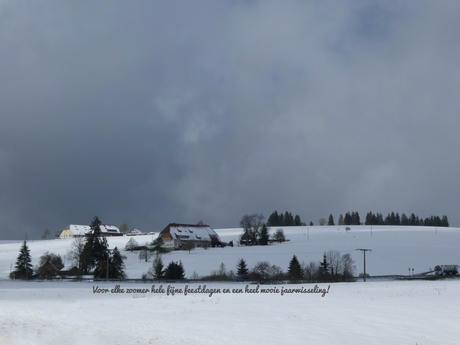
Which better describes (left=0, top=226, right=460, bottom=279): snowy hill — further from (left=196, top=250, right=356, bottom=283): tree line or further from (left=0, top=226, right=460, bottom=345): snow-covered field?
(left=0, top=226, right=460, bottom=345): snow-covered field

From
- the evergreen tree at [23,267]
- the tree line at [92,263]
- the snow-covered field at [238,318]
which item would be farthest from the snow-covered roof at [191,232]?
the snow-covered field at [238,318]

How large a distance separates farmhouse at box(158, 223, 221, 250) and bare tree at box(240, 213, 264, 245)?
8.69 metres

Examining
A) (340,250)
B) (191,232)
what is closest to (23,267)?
(340,250)

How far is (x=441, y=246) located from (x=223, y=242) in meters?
62.1

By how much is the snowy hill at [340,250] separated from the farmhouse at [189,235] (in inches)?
345

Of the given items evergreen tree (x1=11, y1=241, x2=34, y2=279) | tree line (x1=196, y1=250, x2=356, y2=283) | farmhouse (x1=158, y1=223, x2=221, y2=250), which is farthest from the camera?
farmhouse (x1=158, y1=223, x2=221, y2=250)

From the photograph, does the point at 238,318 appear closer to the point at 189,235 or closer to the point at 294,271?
the point at 294,271

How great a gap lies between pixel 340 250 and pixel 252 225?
46.3 m

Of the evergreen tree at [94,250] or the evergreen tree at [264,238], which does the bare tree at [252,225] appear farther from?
the evergreen tree at [94,250]

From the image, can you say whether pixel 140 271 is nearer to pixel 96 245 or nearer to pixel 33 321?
pixel 96 245

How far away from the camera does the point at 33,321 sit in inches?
1056

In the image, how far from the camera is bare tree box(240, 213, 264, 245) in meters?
146

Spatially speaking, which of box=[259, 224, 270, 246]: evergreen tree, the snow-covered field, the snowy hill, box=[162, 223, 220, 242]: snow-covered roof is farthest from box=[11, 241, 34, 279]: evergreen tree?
box=[162, 223, 220, 242]: snow-covered roof

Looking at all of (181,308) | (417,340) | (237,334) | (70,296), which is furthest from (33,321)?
(417,340)
